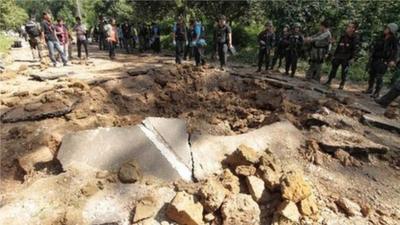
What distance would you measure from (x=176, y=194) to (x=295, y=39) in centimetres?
642

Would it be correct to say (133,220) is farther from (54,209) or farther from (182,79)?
(182,79)

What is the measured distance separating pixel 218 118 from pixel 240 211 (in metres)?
2.38

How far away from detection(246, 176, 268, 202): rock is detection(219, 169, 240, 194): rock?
13 centimetres

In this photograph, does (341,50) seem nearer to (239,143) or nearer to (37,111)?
(239,143)

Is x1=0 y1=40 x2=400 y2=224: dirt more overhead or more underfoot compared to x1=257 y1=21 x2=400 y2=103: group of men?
more underfoot

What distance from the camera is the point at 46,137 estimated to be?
185 inches

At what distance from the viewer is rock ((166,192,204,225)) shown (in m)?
3.38

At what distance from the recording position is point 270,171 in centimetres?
387

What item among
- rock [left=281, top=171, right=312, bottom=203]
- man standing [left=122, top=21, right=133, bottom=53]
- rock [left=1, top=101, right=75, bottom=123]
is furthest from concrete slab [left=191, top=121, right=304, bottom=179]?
man standing [left=122, top=21, right=133, bottom=53]

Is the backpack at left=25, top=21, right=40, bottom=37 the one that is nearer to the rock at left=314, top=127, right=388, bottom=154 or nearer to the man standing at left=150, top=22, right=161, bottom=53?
the man standing at left=150, top=22, right=161, bottom=53

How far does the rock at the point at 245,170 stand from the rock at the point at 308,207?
613 millimetres

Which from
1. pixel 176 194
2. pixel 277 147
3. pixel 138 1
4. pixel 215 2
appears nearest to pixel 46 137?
pixel 176 194

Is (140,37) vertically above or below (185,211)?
above

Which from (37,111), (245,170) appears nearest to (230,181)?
(245,170)
